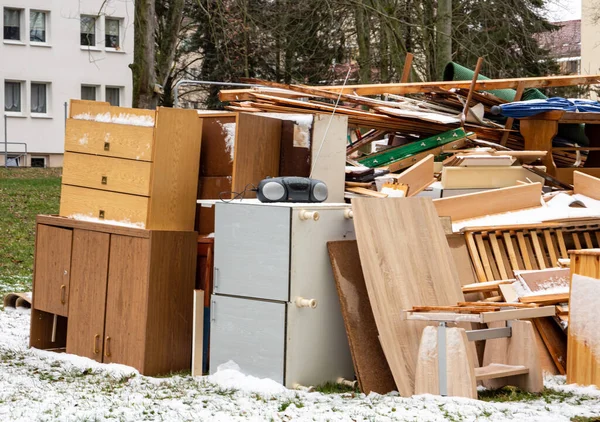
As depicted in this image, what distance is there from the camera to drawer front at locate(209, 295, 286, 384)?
6.18 m

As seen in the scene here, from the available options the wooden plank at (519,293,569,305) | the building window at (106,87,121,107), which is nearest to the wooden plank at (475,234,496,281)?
the wooden plank at (519,293,569,305)

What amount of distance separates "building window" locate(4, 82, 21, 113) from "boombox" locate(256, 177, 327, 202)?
104 ft

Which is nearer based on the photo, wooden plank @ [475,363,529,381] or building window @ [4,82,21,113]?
wooden plank @ [475,363,529,381]

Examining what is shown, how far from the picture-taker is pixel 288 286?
20.1 ft

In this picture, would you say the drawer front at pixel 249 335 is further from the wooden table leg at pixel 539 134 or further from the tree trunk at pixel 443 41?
the tree trunk at pixel 443 41

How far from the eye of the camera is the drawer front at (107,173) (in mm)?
6809

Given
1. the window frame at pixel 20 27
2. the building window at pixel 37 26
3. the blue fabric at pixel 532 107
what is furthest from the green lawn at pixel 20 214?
the building window at pixel 37 26

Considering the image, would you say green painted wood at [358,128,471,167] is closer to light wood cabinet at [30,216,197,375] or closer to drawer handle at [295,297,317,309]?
light wood cabinet at [30,216,197,375]

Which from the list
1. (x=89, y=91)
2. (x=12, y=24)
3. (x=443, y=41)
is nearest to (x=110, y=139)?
(x=443, y=41)

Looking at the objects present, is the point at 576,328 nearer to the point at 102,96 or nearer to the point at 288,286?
the point at 288,286

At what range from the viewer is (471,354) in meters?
5.73

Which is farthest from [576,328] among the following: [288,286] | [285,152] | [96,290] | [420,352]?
[96,290]

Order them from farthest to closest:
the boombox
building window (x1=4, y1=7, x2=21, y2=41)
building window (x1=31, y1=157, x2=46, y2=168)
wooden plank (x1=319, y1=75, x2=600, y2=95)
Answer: building window (x1=4, y1=7, x2=21, y2=41), building window (x1=31, y1=157, x2=46, y2=168), wooden plank (x1=319, y1=75, x2=600, y2=95), the boombox

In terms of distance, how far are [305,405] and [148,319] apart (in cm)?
156
